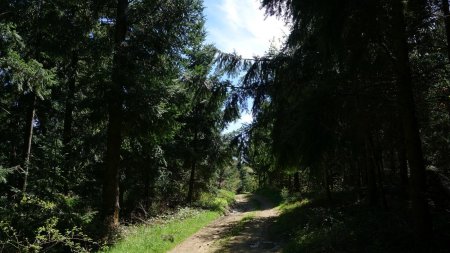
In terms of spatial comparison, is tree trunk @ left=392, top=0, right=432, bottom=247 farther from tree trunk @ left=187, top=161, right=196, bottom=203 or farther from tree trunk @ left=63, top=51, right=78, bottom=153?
tree trunk @ left=187, top=161, right=196, bottom=203

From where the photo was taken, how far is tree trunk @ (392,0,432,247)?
7.02 meters

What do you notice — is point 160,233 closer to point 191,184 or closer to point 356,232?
point 356,232

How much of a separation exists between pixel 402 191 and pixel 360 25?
812 cm

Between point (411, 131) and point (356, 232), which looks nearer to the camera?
point (411, 131)

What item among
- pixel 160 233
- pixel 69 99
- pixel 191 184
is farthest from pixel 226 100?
pixel 191 184

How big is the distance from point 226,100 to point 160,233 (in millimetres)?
5661

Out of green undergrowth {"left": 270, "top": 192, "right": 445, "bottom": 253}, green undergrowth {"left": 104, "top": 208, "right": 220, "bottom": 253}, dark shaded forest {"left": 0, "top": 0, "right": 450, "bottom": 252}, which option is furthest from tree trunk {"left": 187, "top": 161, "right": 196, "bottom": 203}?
green undergrowth {"left": 270, "top": 192, "right": 445, "bottom": 253}

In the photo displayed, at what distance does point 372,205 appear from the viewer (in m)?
11.9

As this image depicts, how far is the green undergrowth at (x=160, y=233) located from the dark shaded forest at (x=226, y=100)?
0.98 m

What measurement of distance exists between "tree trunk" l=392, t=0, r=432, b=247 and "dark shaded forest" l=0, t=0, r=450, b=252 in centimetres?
Result: 2

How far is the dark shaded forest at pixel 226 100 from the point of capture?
286 inches

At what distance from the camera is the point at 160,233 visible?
1432cm

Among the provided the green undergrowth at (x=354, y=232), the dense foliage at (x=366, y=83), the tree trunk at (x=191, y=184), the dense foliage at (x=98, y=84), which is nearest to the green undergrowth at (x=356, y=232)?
the green undergrowth at (x=354, y=232)

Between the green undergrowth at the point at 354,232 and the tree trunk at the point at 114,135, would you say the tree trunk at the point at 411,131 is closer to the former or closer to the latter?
the green undergrowth at the point at 354,232
